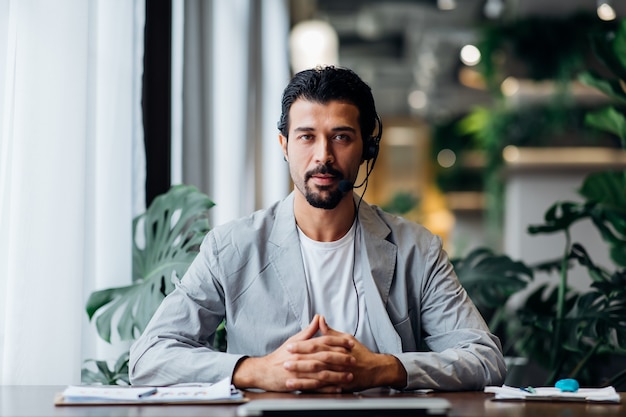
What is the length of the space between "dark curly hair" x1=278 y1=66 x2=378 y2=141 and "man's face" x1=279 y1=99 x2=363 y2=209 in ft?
0.06

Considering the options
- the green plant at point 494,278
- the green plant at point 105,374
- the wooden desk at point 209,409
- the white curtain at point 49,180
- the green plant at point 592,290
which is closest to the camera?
the wooden desk at point 209,409

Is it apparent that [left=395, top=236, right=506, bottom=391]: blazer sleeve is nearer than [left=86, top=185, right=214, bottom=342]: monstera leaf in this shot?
Yes

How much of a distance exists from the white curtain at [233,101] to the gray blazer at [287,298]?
1512 millimetres

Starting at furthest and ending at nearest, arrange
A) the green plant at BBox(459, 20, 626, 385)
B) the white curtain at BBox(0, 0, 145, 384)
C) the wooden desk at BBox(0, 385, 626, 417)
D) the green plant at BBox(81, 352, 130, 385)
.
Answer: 1. the green plant at BBox(459, 20, 626, 385)
2. the green plant at BBox(81, 352, 130, 385)
3. the white curtain at BBox(0, 0, 145, 384)
4. the wooden desk at BBox(0, 385, 626, 417)

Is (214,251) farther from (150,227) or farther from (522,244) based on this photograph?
(522,244)

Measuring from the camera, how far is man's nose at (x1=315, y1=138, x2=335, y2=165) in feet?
6.44

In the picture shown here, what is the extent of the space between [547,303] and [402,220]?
1106mm

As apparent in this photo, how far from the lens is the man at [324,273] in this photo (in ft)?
6.40

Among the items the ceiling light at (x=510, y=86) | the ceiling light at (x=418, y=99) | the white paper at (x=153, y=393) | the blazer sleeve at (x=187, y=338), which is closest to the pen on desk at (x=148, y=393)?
the white paper at (x=153, y=393)

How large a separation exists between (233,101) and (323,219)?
256cm

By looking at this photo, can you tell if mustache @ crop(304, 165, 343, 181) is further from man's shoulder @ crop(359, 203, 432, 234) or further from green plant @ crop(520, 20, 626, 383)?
green plant @ crop(520, 20, 626, 383)

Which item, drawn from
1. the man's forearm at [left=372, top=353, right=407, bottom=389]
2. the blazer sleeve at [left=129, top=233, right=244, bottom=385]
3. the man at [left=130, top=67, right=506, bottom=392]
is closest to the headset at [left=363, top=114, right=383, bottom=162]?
the man at [left=130, top=67, right=506, bottom=392]

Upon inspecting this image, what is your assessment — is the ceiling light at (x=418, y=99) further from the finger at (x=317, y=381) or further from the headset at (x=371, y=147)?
the finger at (x=317, y=381)

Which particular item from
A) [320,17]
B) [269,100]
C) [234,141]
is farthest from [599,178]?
[320,17]
